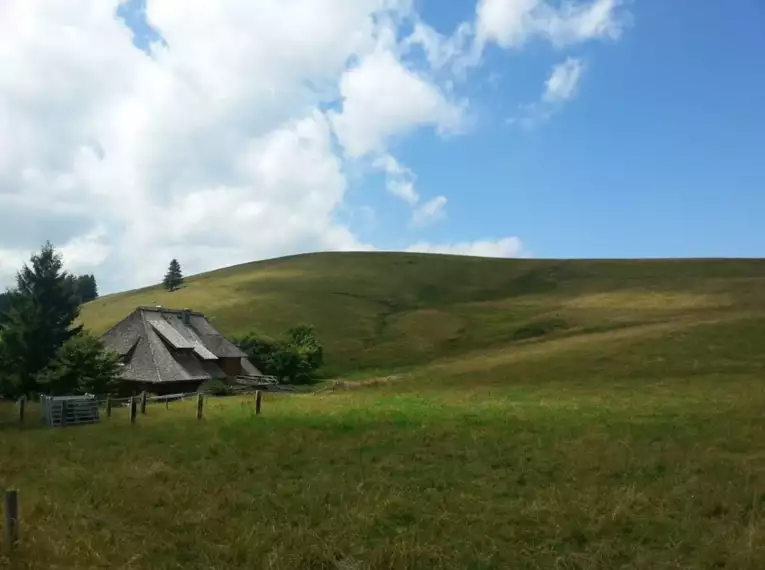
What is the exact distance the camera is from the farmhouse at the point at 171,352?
62406mm

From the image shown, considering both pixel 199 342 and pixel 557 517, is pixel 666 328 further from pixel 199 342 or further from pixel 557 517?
pixel 557 517

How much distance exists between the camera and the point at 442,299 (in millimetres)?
119312

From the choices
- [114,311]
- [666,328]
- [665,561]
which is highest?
[114,311]

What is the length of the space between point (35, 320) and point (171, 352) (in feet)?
86.4

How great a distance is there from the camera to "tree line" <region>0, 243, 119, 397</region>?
41.2 metres

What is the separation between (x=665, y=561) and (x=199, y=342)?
Result: 68.9m

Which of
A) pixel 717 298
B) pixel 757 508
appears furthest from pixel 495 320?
pixel 757 508

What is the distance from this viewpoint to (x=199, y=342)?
245 feet

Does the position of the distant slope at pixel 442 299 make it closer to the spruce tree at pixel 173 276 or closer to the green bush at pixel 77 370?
the spruce tree at pixel 173 276

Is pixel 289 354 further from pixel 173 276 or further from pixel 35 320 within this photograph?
pixel 173 276

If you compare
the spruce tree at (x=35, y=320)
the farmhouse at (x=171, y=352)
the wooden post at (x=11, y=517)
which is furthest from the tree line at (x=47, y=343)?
the wooden post at (x=11, y=517)

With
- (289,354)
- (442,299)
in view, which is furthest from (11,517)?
(442,299)

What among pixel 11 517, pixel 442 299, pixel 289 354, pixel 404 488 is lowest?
pixel 404 488

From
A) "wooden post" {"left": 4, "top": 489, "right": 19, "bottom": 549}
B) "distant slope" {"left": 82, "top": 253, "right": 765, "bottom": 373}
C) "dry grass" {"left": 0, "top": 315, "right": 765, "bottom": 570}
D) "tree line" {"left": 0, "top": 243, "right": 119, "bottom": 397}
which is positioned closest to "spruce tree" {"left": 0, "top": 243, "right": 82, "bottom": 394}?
"tree line" {"left": 0, "top": 243, "right": 119, "bottom": 397}
